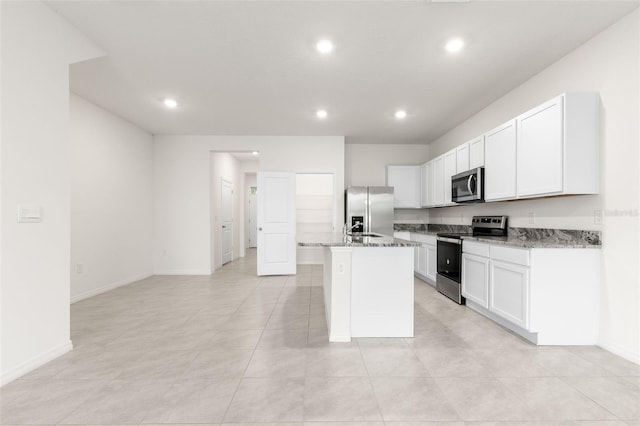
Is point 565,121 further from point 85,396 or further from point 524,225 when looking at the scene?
point 85,396

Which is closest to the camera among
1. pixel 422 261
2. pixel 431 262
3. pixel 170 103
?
pixel 170 103

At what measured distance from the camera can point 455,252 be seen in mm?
3967

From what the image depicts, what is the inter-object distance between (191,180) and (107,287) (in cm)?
238

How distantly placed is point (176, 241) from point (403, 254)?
485cm

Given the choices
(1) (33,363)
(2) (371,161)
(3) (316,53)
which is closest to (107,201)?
(1) (33,363)

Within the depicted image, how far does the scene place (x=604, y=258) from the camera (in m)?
2.56

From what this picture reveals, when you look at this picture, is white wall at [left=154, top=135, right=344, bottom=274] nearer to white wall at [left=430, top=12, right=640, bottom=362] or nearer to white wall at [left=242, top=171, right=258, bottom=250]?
white wall at [left=242, top=171, right=258, bottom=250]

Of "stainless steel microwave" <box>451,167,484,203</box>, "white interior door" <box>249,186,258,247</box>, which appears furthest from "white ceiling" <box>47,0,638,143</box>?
"white interior door" <box>249,186,258,247</box>

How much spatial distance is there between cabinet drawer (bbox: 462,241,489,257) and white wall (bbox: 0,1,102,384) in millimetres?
4040

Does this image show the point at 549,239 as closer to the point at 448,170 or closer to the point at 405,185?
the point at 448,170

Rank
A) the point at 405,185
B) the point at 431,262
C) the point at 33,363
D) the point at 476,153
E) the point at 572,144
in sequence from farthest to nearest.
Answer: the point at 405,185, the point at 431,262, the point at 476,153, the point at 572,144, the point at 33,363

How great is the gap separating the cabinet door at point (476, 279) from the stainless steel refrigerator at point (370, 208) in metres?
2.41

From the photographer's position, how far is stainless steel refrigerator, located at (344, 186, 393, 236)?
607 cm

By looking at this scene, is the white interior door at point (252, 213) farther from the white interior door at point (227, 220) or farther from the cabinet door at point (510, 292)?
the cabinet door at point (510, 292)
